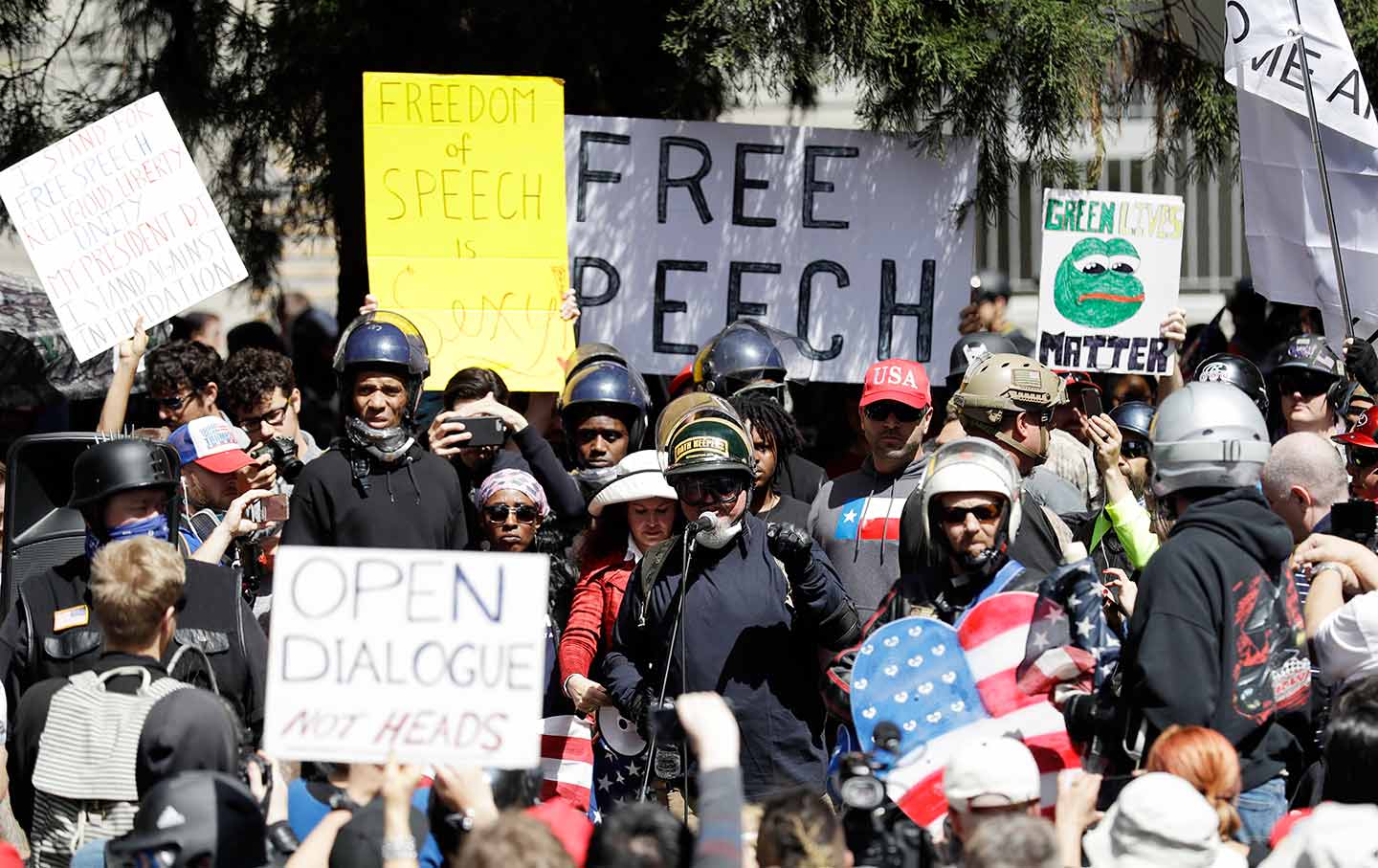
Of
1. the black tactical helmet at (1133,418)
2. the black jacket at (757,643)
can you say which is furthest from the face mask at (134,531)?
the black tactical helmet at (1133,418)

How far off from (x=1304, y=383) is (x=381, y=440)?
3481mm

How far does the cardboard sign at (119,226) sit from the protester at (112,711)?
292cm

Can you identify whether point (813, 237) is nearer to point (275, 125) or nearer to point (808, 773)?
point (275, 125)

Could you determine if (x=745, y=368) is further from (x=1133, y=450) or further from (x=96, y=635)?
(x=96, y=635)

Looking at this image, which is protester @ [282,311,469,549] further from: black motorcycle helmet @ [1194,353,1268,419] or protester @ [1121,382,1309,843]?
black motorcycle helmet @ [1194,353,1268,419]

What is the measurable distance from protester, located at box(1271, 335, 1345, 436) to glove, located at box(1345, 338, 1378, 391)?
44 millimetres

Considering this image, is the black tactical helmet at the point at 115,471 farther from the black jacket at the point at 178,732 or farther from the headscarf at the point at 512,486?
the headscarf at the point at 512,486

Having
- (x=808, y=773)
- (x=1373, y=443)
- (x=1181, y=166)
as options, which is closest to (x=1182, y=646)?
(x=808, y=773)

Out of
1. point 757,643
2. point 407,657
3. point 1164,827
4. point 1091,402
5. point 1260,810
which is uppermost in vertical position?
point 1091,402

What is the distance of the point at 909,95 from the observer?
7840 mm

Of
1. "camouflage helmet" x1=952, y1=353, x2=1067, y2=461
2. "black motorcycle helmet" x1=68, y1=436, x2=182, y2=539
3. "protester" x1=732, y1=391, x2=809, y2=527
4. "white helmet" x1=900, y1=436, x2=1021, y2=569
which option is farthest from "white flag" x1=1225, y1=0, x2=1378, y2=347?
"black motorcycle helmet" x1=68, y1=436, x2=182, y2=539

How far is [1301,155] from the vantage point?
757 cm

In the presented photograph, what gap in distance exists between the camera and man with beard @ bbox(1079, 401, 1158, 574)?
5.70 meters

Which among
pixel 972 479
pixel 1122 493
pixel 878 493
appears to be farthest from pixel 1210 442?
pixel 878 493
